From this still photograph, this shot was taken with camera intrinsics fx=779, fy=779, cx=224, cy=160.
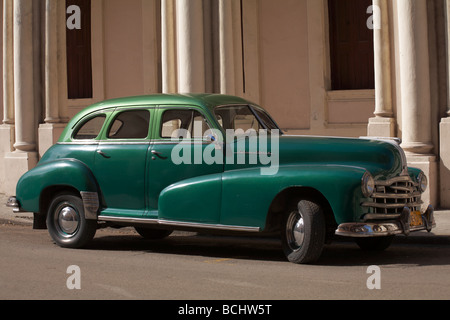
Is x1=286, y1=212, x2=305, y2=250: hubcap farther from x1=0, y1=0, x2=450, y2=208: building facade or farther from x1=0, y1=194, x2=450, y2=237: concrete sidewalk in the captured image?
x1=0, y1=0, x2=450, y2=208: building facade

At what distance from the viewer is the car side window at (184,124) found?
8.48 meters

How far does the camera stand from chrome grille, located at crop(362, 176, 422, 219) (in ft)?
24.7

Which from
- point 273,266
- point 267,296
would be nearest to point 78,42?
point 273,266

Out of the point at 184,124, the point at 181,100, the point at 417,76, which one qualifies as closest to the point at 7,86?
the point at 417,76

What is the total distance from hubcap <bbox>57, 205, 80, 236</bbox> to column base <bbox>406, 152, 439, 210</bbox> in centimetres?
516

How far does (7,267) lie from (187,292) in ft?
7.61

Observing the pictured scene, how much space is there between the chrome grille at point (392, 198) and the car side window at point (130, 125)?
275 centimetres

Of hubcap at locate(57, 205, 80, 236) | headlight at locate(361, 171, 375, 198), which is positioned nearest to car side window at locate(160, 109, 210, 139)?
hubcap at locate(57, 205, 80, 236)

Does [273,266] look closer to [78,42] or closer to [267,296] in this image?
[267,296]

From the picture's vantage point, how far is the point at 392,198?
7.76 metres

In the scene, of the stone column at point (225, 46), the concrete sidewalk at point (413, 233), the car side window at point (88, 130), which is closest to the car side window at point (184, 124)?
the car side window at point (88, 130)

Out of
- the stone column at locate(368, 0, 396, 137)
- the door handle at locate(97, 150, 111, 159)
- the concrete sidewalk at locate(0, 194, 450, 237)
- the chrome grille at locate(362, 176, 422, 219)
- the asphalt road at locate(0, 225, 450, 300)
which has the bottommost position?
the asphalt road at locate(0, 225, 450, 300)
